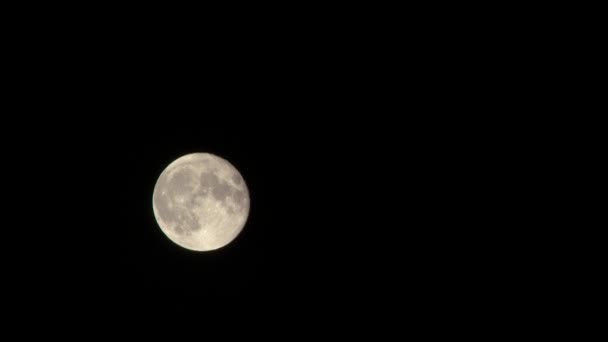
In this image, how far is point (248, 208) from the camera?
202 inches

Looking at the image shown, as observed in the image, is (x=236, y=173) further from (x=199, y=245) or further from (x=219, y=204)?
(x=199, y=245)

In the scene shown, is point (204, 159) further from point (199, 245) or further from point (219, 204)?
point (199, 245)

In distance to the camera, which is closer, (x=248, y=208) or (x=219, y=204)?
(x=219, y=204)

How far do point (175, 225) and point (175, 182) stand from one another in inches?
15.5

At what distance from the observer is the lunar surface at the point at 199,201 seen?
183 inches

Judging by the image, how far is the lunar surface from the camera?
4641 millimetres

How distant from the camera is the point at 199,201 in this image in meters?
4.63

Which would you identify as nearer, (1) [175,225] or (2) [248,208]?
Answer: (1) [175,225]

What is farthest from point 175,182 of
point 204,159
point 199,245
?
point 199,245

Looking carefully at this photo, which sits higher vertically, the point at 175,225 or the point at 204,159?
the point at 204,159

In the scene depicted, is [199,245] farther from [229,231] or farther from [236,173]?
[236,173]

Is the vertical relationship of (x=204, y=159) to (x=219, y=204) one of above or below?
above

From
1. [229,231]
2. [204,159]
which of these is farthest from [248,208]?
[204,159]

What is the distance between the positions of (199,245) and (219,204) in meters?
0.47
